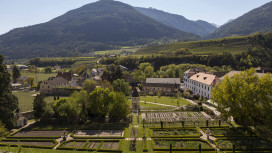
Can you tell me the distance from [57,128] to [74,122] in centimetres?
426

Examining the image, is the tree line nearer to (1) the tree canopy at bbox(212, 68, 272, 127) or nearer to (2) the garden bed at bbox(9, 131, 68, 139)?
(2) the garden bed at bbox(9, 131, 68, 139)

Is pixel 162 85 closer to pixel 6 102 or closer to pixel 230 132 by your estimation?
pixel 230 132

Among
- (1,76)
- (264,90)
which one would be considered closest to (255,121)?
(264,90)

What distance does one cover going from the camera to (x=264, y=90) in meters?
36.2

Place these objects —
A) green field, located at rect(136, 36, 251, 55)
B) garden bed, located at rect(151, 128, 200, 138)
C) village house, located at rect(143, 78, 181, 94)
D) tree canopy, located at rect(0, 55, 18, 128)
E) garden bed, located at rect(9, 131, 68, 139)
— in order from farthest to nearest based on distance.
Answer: green field, located at rect(136, 36, 251, 55)
village house, located at rect(143, 78, 181, 94)
tree canopy, located at rect(0, 55, 18, 128)
garden bed, located at rect(9, 131, 68, 139)
garden bed, located at rect(151, 128, 200, 138)

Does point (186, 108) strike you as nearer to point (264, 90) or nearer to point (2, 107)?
point (264, 90)

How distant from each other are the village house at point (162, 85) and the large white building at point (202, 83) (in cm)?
657

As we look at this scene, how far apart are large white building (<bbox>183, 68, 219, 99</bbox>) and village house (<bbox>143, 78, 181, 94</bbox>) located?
6.57 m

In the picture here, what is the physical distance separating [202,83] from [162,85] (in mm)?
21268

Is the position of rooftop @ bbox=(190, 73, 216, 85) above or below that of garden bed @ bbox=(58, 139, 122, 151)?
above

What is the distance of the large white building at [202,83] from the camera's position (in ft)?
227

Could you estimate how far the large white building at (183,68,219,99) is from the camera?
69.3 m

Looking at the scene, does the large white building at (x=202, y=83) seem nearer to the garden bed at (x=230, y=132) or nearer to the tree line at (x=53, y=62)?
the garden bed at (x=230, y=132)

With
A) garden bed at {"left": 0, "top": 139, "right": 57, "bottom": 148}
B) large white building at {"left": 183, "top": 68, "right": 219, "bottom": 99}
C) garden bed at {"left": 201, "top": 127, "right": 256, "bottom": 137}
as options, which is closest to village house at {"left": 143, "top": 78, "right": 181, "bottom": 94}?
large white building at {"left": 183, "top": 68, "right": 219, "bottom": 99}
